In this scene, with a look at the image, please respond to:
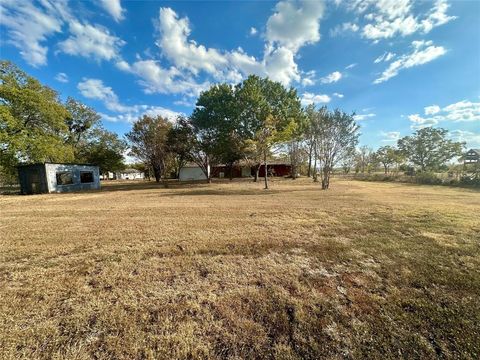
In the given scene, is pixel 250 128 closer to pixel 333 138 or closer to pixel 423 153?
pixel 333 138

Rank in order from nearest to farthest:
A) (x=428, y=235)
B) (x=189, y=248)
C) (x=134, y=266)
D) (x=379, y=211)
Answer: (x=134, y=266)
(x=189, y=248)
(x=428, y=235)
(x=379, y=211)

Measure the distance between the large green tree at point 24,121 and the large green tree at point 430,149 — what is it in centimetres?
4913

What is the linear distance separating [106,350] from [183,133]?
23.3 m

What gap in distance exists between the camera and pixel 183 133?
23.7m

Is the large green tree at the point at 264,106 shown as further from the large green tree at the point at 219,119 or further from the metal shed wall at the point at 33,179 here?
the metal shed wall at the point at 33,179

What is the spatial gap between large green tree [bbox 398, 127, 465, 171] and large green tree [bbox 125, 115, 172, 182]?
40.5 m

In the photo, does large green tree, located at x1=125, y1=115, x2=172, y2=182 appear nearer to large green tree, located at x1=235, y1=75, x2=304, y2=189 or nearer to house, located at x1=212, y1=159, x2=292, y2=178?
large green tree, located at x1=235, y1=75, x2=304, y2=189

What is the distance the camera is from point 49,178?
17125 mm

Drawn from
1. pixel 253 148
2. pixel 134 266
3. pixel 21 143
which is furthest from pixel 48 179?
pixel 134 266

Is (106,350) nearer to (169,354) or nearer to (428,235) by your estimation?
(169,354)

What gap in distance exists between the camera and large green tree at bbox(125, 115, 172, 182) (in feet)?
88.2

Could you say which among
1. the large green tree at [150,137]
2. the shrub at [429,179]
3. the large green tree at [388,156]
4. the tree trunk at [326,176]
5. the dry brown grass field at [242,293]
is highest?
the large green tree at [150,137]

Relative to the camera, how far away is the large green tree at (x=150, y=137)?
88.2 feet

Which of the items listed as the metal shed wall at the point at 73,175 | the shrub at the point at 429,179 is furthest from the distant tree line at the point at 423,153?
the metal shed wall at the point at 73,175
